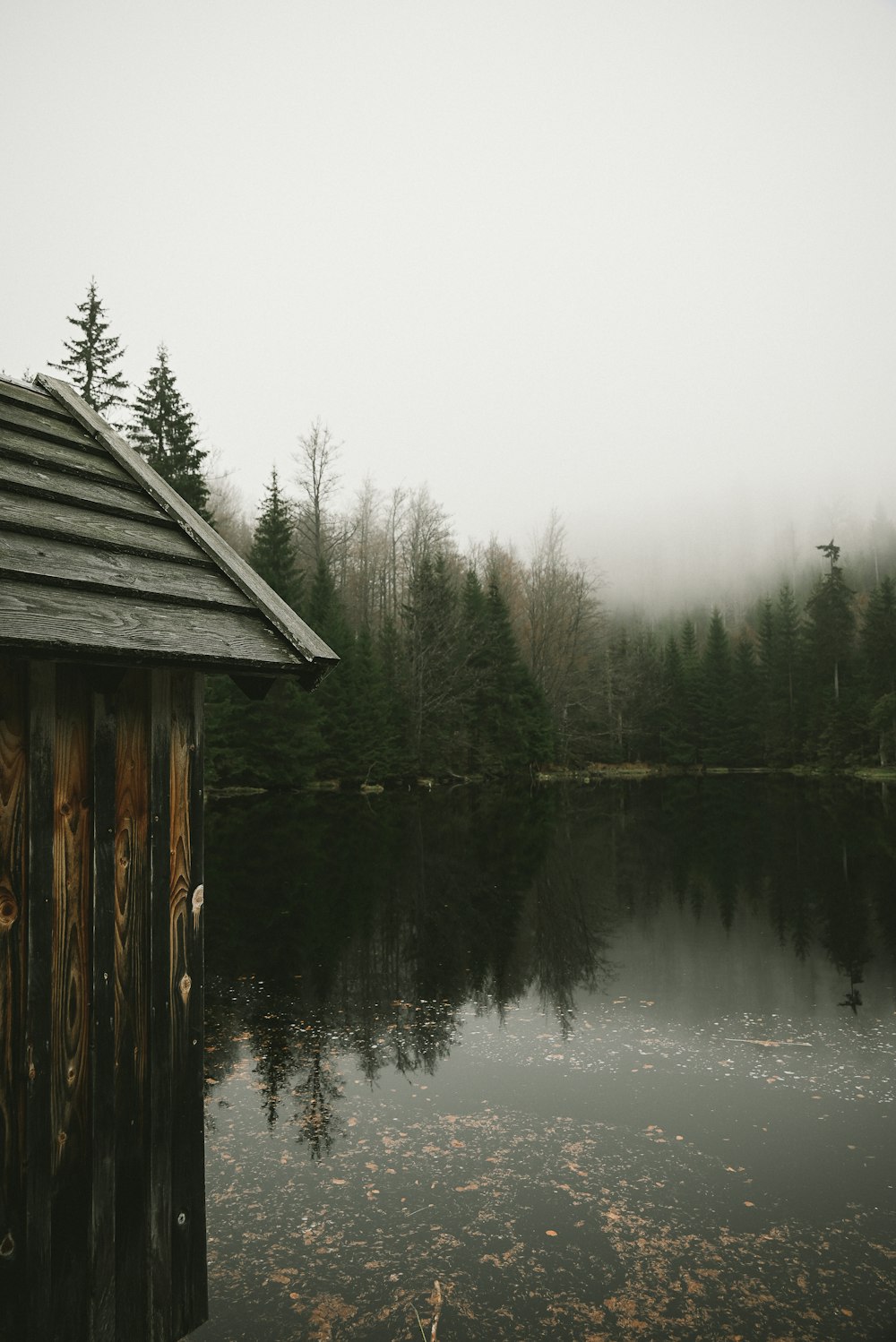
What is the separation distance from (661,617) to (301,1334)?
12771cm

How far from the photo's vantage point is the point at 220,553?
372 centimetres

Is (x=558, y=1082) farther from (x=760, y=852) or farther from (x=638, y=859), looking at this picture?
(x=760, y=852)

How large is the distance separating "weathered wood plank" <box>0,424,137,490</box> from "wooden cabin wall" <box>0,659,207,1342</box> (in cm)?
114

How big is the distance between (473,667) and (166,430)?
68.4ft

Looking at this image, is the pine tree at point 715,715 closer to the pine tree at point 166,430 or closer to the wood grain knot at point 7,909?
the pine tree at point 166,430

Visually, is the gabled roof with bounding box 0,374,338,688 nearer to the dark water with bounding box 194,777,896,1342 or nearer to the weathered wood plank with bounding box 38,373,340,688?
the weathered wood plank with bounding box 38,373,340,688

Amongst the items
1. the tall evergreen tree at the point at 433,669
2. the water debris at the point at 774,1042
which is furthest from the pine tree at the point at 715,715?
the water debris at the point at 774,1042

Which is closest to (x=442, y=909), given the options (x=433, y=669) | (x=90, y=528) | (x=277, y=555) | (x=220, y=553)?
(x=220, y=553)

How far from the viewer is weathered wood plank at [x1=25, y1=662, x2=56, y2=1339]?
2.73 m

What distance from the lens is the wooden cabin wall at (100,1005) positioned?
2752mm

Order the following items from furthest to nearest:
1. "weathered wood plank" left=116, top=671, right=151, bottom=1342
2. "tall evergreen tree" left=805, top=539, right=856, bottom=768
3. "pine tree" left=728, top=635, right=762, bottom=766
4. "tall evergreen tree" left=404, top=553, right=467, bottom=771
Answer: "pine tree" left=728, top=635, right=762, bottom=766 → "tall evergreen tree" left=805, top=539, right=856, bottom=768 → "tall evergreen tree" left=404, top=553, right=467, bottom=771 → "weathered wood plank" left=116, top=671, right=151, bottom=1342

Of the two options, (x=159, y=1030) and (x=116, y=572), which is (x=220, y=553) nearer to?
(x=116, y=572)

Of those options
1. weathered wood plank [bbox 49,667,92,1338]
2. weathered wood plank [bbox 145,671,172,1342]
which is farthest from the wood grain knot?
weathered wood plank [bbox 145,671,172,1342]

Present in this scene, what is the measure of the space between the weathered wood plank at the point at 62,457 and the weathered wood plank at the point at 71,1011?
1.16 m
